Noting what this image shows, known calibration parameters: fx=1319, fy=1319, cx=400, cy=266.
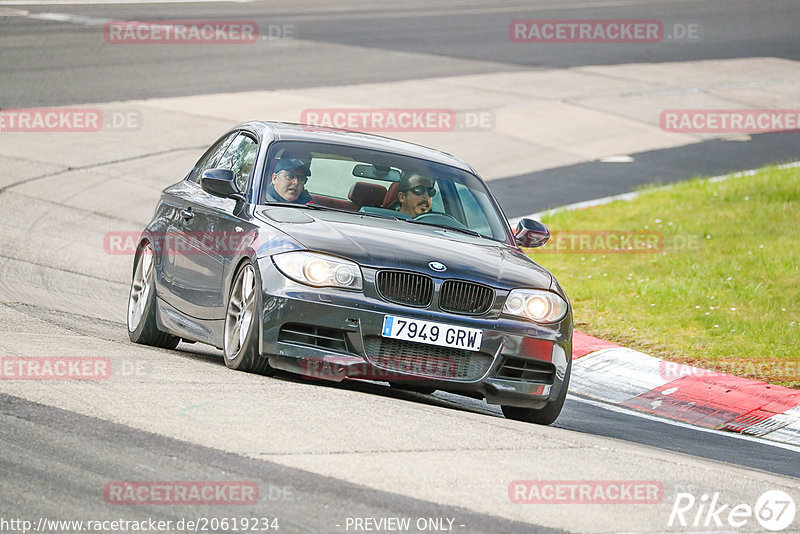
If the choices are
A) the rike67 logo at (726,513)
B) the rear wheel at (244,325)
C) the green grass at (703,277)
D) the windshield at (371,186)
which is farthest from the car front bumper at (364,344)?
the green grass at (703,277)

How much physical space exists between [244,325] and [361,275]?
2.68 feet

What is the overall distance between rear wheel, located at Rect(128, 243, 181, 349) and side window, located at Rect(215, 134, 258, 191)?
0.88m

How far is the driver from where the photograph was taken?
29.0 ft

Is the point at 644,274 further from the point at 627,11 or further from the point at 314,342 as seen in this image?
the point at 627,11

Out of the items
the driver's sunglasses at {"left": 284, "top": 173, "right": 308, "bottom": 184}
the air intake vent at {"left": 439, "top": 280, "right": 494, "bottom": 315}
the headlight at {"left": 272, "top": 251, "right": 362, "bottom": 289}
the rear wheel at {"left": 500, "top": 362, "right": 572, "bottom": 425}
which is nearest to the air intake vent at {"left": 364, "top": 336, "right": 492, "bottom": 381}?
the air intake vent at {"left": 439, "top": 280, "right": 494, "bottom": 315}

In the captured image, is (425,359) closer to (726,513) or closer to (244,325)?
(244,325)

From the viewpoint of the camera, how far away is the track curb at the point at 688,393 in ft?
32.0

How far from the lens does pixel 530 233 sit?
9195 millimetres

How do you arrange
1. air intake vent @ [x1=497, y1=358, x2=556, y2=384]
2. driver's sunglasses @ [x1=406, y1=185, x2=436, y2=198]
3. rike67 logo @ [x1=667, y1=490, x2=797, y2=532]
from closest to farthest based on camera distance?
1. rike67 logo @ [x1=667, y1=490, x2=797, y2=532]
2. air intake vent @ [x1=497, y1=358, x2=556, y2=384]
3. driver's sunglasses @ [x1=406, y1=185, x2=436, y2=198]

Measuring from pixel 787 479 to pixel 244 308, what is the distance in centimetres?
326

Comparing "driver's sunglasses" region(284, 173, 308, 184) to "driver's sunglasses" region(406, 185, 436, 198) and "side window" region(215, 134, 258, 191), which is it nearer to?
"side window" region(215, 134, 258, 191)

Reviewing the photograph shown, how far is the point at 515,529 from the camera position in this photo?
17.4ft

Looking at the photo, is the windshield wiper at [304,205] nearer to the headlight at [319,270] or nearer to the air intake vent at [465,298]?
the headlight at [319,270]

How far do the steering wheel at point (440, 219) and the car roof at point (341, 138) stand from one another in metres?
0.52
